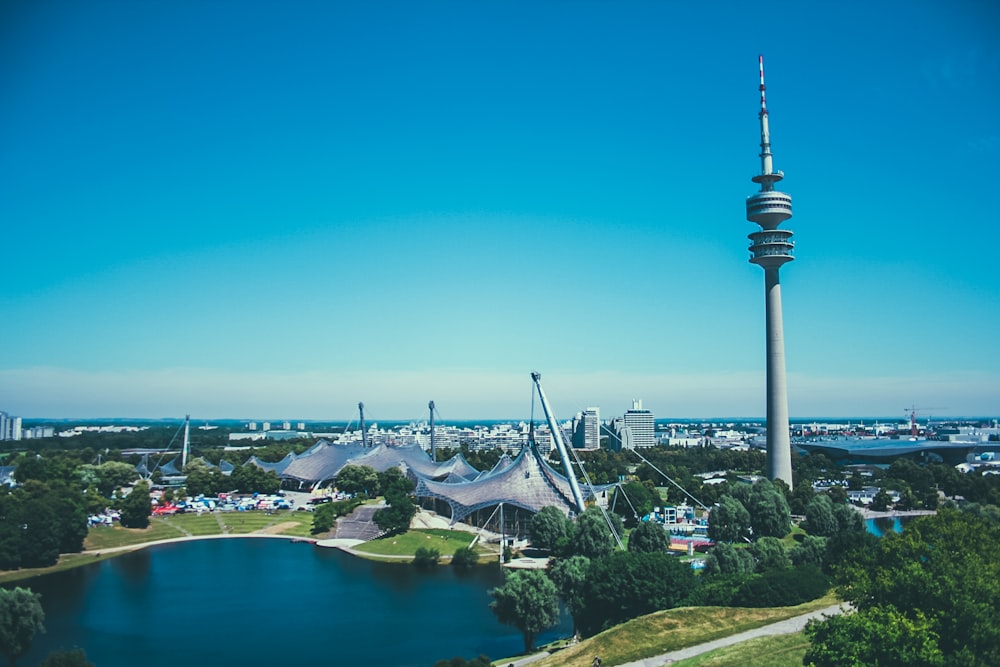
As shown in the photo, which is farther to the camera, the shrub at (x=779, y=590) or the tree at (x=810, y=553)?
the tree at (x=810, y=553)

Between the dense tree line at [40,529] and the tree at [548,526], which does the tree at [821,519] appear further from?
the dense tree line at [40,529]

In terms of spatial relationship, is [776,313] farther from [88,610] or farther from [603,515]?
[88,610]

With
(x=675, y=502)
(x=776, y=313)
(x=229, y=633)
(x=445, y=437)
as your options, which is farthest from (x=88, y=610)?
(x=445, y=437)

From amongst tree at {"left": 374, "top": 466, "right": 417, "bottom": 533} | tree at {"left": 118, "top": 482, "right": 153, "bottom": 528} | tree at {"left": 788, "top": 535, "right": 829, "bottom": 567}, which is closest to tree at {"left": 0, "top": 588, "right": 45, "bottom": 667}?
tree at {"left": 374, "top": 466, "right": 417, "bottom": 533}

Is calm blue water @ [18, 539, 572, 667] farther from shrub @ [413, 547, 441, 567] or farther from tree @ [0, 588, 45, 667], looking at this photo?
shrub @ [413, 547, 441, 567]

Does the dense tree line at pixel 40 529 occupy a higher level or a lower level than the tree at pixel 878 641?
lower

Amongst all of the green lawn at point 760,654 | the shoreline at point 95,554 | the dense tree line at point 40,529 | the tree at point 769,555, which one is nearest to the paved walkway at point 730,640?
the green lawn at point 760,654
